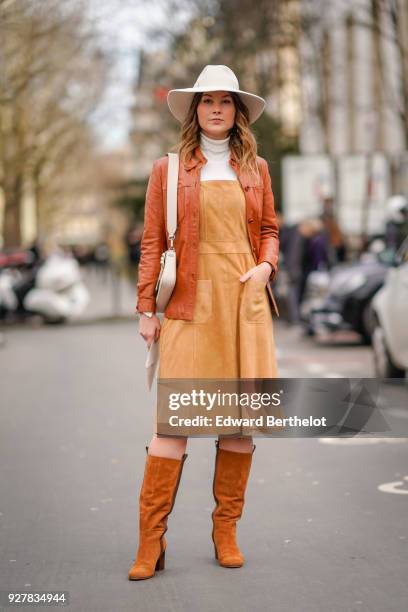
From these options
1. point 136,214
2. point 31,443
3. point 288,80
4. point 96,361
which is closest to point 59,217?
point 136,214

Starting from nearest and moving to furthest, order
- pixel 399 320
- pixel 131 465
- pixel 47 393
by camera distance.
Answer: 1. pixel 131 465
2. pixel 399 320
3. pixel 47 393

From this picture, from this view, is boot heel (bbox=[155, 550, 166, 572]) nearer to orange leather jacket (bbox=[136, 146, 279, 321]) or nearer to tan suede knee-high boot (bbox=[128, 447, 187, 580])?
tan suede knee-high boot (bbox=[128, 447, 187, 580])

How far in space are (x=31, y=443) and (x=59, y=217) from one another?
85.6 metres

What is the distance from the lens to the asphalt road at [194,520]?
15.9 ft

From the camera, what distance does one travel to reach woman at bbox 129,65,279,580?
16.6ft

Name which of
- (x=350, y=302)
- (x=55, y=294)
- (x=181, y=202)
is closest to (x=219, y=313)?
(x=181, y=202)

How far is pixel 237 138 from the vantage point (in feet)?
17.3

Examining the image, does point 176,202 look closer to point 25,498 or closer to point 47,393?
point 25,498

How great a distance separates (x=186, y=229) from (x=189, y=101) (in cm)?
55

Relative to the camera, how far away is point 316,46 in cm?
3559

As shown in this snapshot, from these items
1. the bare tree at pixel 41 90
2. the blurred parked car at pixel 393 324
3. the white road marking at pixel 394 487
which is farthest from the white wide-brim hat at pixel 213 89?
the bare tree at pixel 41 90

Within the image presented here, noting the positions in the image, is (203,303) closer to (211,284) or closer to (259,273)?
(211,284)

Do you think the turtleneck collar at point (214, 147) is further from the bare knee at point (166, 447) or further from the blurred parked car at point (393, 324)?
the blurred parked car at point (393, 324)

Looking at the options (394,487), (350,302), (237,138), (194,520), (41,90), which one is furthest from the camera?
(41,90)
